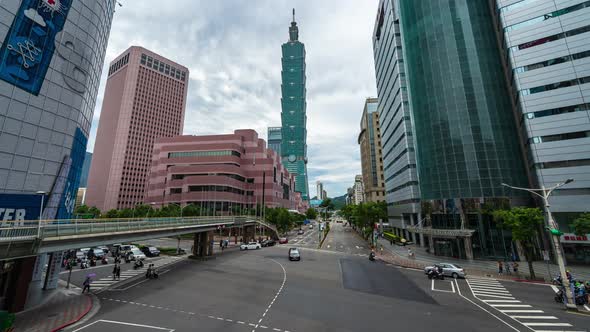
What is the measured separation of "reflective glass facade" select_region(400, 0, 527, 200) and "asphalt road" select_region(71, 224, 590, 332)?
24.0 m

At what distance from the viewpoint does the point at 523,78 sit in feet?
140

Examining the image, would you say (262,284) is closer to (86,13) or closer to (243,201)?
(86,13)

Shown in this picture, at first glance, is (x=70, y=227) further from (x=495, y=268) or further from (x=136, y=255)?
(x=495, y=268)

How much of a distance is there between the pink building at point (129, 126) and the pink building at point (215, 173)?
60.4 m

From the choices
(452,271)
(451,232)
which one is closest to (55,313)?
(452,271)

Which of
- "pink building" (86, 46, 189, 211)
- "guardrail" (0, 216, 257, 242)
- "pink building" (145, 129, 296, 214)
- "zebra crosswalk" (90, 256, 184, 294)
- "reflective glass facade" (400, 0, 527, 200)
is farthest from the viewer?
"pink building" (86, 46, 189, 211)

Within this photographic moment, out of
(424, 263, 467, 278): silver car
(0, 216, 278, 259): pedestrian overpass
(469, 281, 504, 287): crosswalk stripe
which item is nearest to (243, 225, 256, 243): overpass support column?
(0, 216, 278, 259): pedestrian overpass

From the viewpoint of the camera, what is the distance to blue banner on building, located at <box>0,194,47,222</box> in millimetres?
24078

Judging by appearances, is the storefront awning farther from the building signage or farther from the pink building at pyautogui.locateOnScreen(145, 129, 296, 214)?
the pink building at pyautogui.locateOnScreen(145, 129, 296, 214)

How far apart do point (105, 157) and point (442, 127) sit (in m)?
172

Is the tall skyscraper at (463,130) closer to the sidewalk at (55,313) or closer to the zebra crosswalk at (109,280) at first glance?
the zebra crosswalk at (109,280)

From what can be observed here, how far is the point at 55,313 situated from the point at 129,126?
507 feet

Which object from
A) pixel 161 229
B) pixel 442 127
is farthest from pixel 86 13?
pixel 442 127

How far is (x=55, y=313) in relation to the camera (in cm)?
1867
